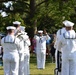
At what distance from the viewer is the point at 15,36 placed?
10.7 m

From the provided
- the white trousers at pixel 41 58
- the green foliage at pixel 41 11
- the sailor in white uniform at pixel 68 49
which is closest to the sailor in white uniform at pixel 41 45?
the white trousers at pixel 41 58

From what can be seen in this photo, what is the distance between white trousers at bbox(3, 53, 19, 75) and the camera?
10547 millimetres

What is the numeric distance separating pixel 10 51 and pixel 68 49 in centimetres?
172

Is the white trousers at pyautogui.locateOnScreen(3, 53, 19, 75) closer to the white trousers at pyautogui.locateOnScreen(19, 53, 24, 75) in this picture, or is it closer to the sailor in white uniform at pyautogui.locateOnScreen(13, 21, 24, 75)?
the sailor in white uniform at pyautogui.locateOnScreen(13, 21, 24, 75)

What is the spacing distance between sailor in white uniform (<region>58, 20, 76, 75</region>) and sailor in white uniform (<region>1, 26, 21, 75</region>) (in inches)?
54.1

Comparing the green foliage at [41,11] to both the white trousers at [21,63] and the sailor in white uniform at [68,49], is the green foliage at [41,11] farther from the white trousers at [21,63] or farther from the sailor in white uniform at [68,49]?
the sailor in white uniform at [68,49]

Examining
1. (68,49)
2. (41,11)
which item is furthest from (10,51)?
(41,11)

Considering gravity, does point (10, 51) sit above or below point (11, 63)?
above

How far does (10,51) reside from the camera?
1050 cm

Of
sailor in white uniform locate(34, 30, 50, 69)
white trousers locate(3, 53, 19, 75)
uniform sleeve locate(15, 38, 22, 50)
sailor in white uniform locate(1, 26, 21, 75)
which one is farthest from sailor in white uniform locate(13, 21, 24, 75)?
sailor in white uniform locate(34, 30, 50, 69)

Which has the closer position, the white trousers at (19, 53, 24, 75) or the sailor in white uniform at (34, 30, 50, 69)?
the white trousers at (19, 53, 24, 75)

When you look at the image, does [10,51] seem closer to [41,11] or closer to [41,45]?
[41,45]

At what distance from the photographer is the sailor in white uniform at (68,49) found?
9781mm

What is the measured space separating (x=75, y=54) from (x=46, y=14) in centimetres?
1870
